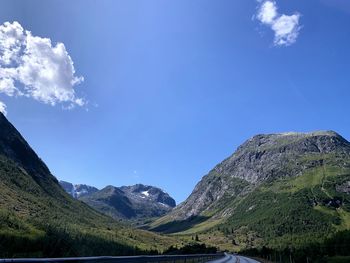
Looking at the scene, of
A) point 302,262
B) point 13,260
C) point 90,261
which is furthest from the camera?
point 302,262

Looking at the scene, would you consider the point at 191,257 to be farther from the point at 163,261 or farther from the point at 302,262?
the point at 302,262

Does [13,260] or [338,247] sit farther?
[338,247]

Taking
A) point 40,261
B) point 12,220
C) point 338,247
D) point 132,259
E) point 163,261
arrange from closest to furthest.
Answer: point 40,261 < point 132,259 < point 163,261 < point 338,247 < point 12,220

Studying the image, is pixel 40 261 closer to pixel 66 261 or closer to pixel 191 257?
pixel 66 261

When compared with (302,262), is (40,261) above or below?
below

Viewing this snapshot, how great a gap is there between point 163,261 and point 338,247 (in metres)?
101

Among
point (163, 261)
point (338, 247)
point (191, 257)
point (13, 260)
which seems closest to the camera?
point (13, 260)

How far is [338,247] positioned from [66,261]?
11526 cm

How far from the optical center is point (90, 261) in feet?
47.6

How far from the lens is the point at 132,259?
20.0 m

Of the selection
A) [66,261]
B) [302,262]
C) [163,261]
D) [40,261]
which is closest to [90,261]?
[66,261]

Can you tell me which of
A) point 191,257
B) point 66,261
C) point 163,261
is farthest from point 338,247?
point 66,261

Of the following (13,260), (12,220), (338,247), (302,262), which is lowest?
(13,260)

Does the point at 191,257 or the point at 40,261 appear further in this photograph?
the point at 191,257
